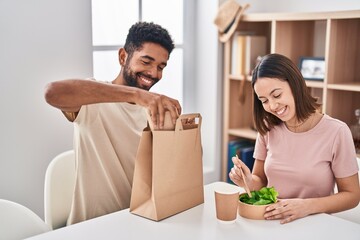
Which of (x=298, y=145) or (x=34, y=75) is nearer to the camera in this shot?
(x=298, y=145)

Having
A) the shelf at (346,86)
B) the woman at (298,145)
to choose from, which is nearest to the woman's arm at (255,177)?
the woman at (298,145)

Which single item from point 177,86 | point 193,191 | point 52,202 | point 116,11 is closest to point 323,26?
point 177,86

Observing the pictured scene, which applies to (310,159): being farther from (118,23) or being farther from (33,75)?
(118,23)

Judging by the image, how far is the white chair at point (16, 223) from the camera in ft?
5.01

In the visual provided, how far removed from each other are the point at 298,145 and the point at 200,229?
0.56 meters

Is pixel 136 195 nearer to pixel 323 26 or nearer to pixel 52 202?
pixel 52 202

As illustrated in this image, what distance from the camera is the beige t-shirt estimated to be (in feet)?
5.97

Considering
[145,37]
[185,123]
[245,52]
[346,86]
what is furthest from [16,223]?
[245,52]

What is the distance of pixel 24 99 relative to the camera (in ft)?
7.48

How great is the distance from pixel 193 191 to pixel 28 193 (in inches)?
43.3

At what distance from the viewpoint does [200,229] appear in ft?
4.77

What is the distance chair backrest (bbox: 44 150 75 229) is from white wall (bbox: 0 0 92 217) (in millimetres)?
432

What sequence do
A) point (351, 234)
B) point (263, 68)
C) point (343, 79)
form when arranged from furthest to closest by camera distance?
point (343, 79), point (263, 68), point (351, 234)

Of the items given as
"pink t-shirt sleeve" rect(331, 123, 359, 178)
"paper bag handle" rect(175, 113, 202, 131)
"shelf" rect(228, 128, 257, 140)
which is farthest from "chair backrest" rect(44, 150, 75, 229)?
"shelf" rect(228, 128, 257, 140)
